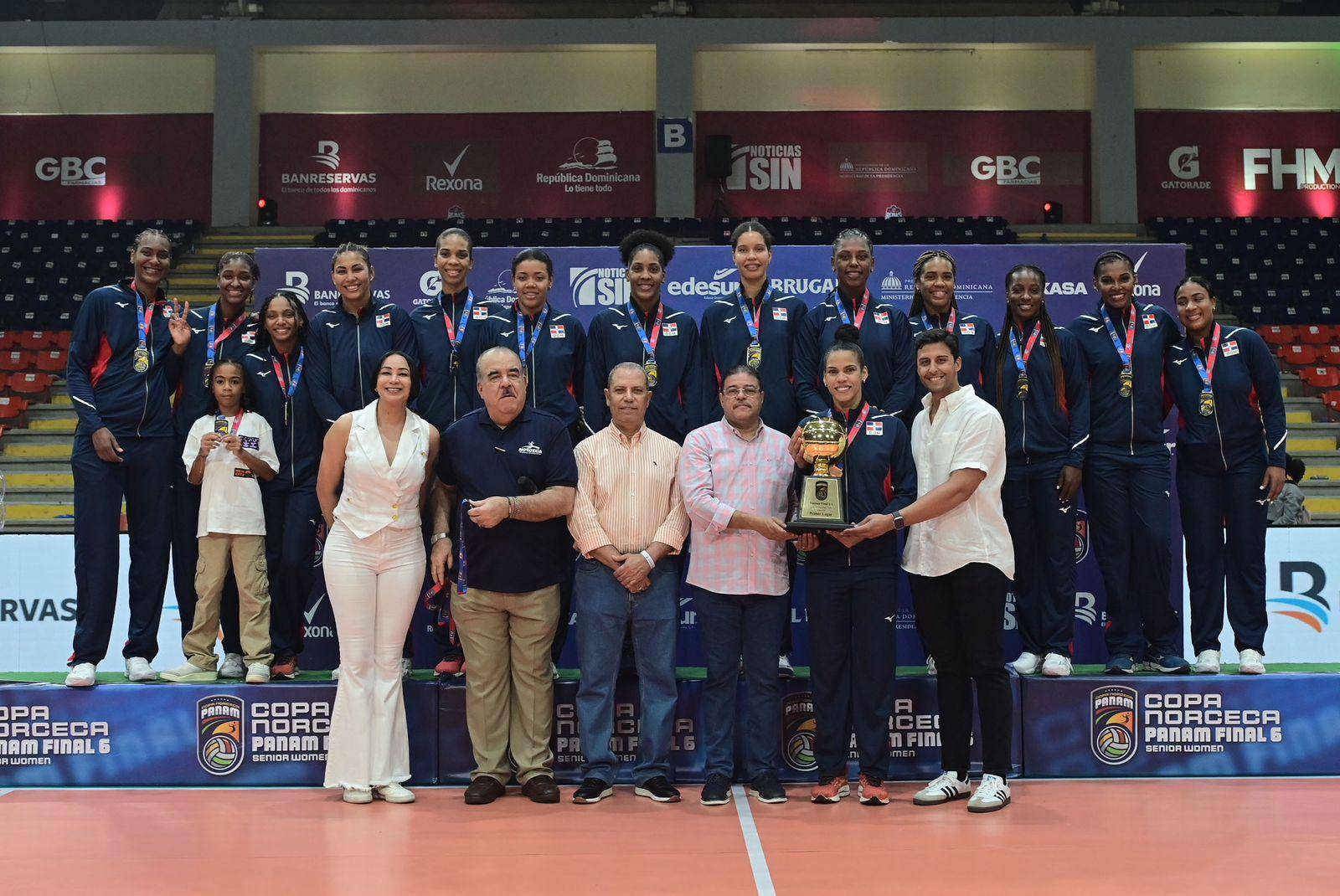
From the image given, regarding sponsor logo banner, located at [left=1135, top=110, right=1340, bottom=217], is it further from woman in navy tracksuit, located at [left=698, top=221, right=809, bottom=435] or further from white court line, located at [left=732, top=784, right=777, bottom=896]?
white court line, located at [left=732, top=784, right=777, bottom=896]

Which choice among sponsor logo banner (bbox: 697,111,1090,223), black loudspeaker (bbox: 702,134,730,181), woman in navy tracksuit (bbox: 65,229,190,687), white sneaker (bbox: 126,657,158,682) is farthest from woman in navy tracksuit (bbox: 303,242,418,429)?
sponsor logo banner (bbox: 697,111,1090,223)

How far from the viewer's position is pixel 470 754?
537cm

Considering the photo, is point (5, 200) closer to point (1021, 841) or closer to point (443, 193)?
point (443, 193)

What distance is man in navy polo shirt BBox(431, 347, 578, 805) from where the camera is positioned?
490 centimetres

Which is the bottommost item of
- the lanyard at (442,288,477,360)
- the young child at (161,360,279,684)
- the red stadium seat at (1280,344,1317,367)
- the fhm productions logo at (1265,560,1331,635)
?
the fhm productions logo at (1265,560,1331,635)

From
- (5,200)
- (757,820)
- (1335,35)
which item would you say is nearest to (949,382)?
(757,820)

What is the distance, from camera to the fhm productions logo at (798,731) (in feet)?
17.6

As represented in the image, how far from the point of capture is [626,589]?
497cm

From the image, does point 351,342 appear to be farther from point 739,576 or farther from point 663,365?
point 739,576

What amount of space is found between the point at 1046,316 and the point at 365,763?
3.59m

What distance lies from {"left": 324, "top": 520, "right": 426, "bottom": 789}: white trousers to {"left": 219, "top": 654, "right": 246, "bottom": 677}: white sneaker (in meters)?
0.79

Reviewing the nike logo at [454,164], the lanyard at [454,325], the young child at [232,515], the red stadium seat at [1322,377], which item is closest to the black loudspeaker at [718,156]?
the nike logo at [454,164]

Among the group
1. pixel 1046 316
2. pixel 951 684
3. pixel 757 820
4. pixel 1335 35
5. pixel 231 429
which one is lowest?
pixel 757 820

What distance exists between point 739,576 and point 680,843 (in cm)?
108
